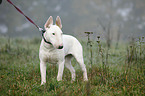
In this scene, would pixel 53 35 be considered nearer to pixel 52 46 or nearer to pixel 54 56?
pixel 52 46

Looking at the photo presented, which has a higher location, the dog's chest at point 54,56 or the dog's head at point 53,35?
the dog's head at point 53,35

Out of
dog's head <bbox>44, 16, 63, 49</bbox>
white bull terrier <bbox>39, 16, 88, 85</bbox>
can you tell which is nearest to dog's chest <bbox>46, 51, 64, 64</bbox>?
white bull terrier <bbox>39, 16, 88, 85</bbox>

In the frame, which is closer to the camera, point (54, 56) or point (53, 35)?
point (53, 35)

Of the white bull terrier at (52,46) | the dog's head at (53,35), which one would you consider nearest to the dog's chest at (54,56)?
the white bull terrier at (52,46)

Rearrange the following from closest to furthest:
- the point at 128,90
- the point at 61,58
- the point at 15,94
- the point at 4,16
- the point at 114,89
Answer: the point at 15,94, the point at 128,90, the point at 114,89, the point at 61,58, the point at 4,16

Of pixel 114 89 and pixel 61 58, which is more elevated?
pixel 61 58

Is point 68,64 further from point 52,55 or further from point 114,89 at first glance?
point 114,89

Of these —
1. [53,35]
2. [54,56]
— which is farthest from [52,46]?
[53,35]

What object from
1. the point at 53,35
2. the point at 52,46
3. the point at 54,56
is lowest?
the point at 54,56

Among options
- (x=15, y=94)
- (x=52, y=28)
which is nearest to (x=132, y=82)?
(x=52, y=28)

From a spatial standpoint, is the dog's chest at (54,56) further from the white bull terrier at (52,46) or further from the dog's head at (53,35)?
the dog's head at (53,35)

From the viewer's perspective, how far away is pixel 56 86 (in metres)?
3.48

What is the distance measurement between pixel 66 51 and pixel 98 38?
3.56 ft

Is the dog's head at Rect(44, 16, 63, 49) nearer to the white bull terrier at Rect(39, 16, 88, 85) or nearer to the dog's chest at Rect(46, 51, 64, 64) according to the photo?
the white bull terrier at Rect(39, 16, 88, 85)
